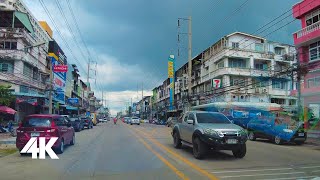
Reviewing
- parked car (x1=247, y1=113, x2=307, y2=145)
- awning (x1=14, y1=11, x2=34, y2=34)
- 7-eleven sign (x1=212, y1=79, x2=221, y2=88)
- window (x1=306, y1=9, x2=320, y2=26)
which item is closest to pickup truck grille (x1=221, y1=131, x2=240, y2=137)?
parked car (x1=247, y1=113, x2=307, y2=145)

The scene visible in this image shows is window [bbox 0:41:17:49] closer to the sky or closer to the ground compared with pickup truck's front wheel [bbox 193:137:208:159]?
closer to the sky

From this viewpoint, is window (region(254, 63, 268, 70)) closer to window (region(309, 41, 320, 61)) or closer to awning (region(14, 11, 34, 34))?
window (region(309, 41, 320, 61))

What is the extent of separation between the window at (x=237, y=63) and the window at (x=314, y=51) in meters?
A: 22.5

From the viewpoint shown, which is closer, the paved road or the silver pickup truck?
the paved road

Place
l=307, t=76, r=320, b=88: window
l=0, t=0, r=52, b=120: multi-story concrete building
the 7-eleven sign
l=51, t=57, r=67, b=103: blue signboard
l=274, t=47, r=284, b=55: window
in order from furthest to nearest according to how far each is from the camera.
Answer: l=274, t=47, r=284, b=55: window → l=51, t=57, r=67, b=103: blue signboard → the 7-eleven sign → l=0, t=0, r=52, b=120: multi-story concrete building → l=307, t=76, r=320, b=88: window

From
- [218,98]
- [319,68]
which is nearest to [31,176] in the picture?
[319,68]

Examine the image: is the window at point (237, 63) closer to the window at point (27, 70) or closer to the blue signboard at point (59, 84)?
the blue signboard at point (59, 84)

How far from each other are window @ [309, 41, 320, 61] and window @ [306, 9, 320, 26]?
217 cm

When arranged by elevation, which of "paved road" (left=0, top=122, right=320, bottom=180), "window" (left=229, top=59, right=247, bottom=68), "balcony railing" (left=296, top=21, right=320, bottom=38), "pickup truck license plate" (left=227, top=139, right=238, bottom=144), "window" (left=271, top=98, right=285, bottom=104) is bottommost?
"paved road" (left=0, top=122, right=320, bottom=180)

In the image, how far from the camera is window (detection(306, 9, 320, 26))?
1163 inches

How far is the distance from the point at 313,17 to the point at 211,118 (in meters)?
21.9

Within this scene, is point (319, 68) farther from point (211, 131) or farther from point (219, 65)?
point (219, 65)

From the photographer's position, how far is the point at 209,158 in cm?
1267

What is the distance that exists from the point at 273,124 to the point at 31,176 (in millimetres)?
17186
